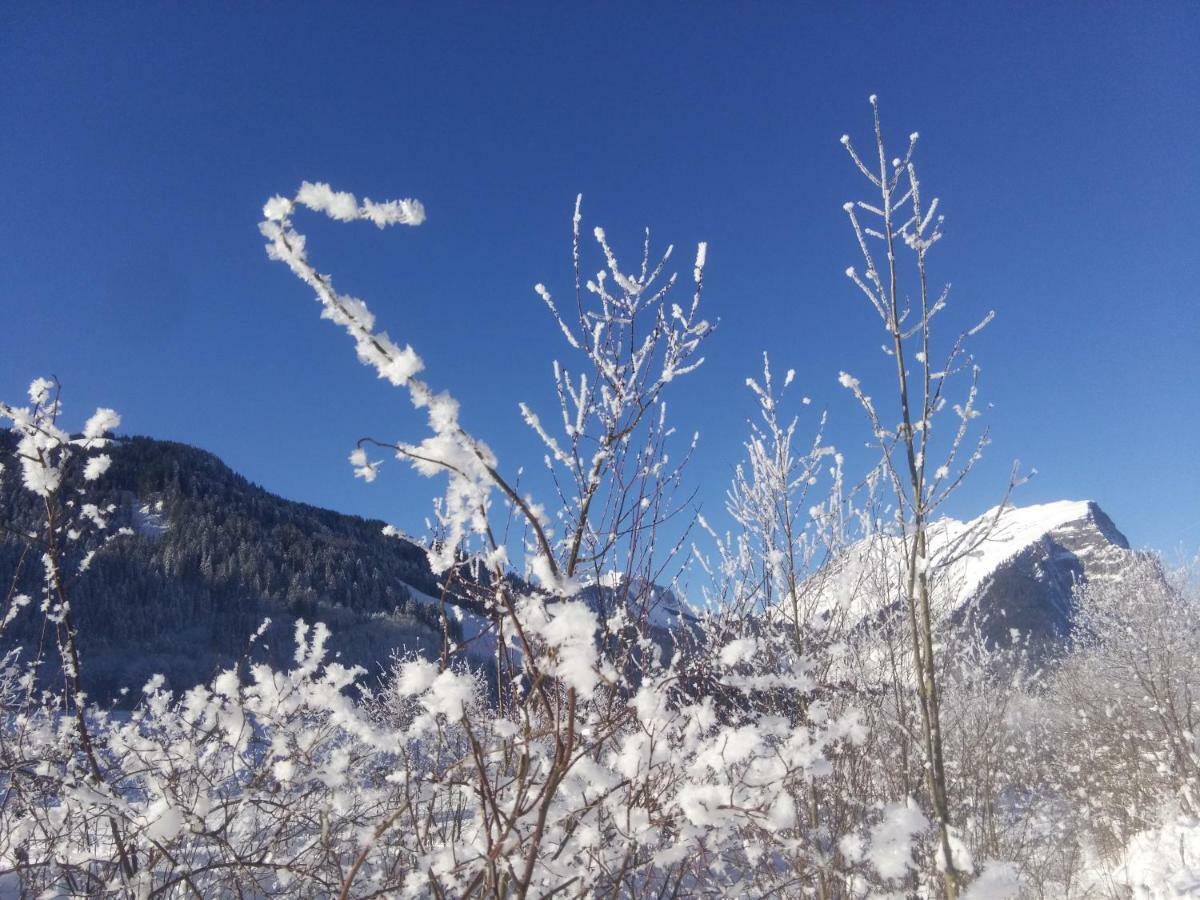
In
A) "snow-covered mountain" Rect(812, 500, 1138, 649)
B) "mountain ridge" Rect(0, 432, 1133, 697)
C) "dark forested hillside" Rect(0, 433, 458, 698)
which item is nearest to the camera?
"snow-covered mountain" Rect(812, 500, 1138, 649)

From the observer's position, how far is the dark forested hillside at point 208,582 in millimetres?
46906

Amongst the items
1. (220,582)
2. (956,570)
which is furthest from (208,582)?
(956,570)

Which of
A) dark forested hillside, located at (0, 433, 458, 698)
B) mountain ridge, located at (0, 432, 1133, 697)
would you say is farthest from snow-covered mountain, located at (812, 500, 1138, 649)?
dark forested hillside, located at (0, 433, 458, 698)

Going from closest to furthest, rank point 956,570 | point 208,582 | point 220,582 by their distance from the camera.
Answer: point 956,570 → point 208,582 → point 220,582

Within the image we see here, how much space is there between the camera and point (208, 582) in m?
55.5

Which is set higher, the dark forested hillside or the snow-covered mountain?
the dark forested hillside

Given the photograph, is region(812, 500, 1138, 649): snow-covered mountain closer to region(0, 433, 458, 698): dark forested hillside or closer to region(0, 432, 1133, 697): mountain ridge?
region(0, 432, 1133, 697): mountain ridge

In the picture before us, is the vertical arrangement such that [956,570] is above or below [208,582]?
below

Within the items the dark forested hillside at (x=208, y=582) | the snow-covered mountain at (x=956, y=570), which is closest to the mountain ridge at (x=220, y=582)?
the dark forested hillside at (x=208, y=582)

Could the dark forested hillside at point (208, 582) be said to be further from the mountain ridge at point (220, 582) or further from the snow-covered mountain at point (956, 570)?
the snow-covered mountain at point (956, 570)

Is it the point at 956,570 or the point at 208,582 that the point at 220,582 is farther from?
the point at 956,570

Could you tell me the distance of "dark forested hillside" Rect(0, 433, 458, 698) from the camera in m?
46.9

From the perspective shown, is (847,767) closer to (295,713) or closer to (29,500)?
(295,713)

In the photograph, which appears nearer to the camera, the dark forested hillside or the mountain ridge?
the mountain ridge
